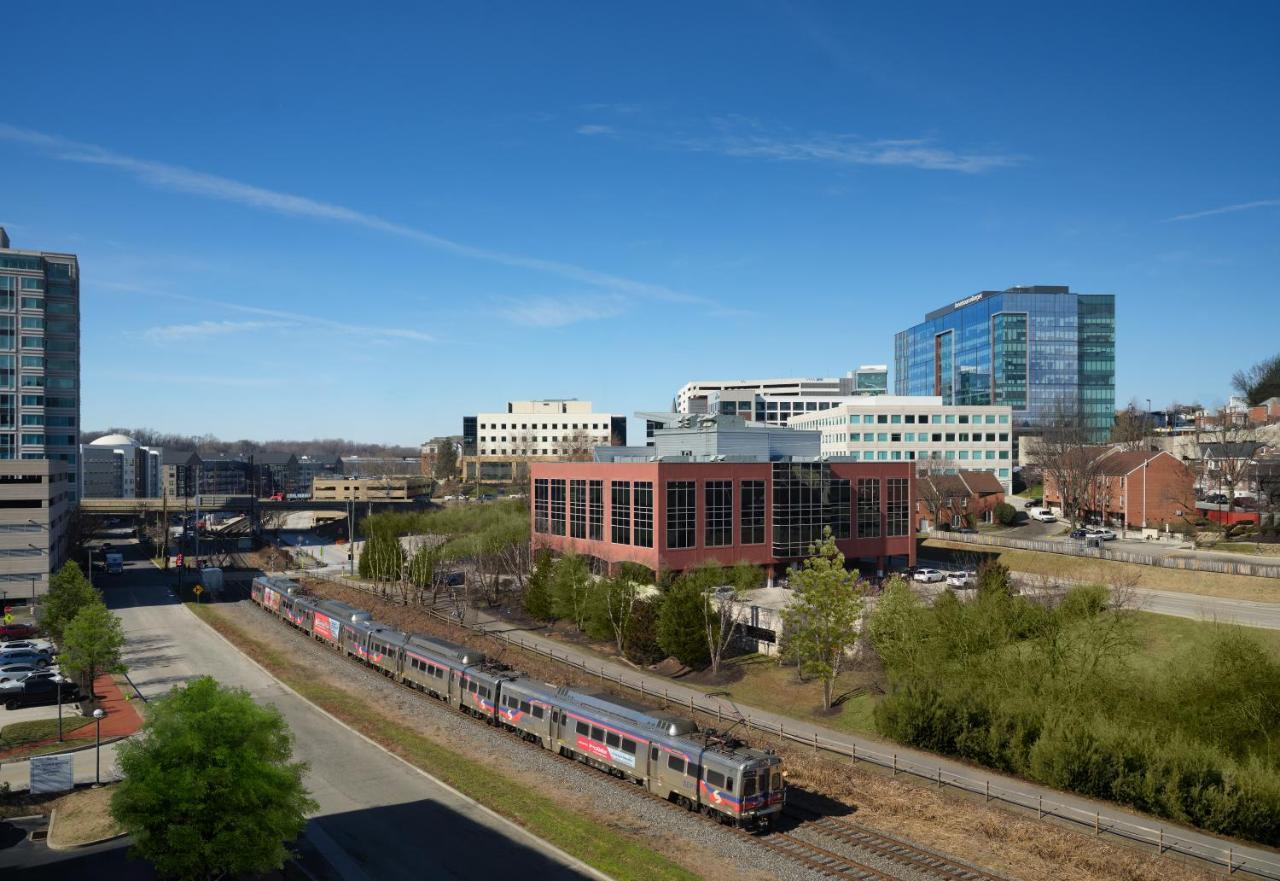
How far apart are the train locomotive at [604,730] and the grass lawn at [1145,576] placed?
2772 cm

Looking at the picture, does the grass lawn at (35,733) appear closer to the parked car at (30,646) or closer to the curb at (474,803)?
the curb at (474,803)

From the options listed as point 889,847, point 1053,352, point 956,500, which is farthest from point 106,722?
point 1053,352

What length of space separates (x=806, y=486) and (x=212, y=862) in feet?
187

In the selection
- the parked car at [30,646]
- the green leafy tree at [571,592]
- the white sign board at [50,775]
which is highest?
the green leafy tree at [571,592]

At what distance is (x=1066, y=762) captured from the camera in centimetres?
3125

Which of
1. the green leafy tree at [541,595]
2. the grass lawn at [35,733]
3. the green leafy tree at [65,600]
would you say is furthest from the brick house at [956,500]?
the grass lawn at [35,733]

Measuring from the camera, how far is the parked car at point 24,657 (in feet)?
168

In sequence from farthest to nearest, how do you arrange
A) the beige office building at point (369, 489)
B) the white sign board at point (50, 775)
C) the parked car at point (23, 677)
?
the beige office building at point (369, 489) → the parked car at point (23, 677) → the white sign board at point (50, 775)

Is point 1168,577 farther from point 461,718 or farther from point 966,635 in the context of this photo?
point 461,718

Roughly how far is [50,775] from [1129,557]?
212ft

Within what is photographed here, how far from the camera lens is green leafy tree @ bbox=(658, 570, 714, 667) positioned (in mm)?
50406

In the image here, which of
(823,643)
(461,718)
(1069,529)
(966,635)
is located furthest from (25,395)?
(1069,529)

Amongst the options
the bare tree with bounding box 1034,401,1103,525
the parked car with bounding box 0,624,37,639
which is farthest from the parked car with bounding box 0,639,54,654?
the bare tree with bounding box 1034,401,1103,525

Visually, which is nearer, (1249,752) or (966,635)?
(1249,752)
